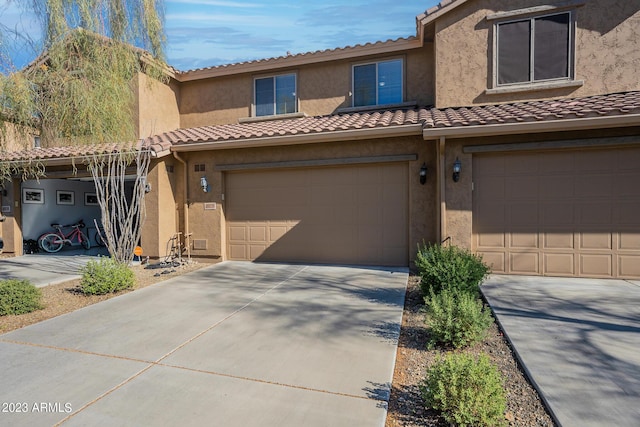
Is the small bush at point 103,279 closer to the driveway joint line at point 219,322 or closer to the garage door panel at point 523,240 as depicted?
the driveway joint line at point 219,322

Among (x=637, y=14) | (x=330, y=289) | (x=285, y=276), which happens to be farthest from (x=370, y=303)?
(x=637, y=14)

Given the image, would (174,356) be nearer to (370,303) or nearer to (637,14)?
Answer: (370,303)

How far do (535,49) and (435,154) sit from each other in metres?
3.29

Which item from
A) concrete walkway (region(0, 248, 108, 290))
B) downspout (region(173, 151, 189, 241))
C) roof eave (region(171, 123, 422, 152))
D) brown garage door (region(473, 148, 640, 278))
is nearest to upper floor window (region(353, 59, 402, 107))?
roof eave (region(171, 123, 422, 152))

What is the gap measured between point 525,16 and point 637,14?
2093 millimetres

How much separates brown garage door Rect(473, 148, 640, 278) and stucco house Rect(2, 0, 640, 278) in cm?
3

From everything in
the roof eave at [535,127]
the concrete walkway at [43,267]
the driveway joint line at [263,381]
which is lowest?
the driveway joint line at [263,381]

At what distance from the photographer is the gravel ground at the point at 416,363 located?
8.53 ft

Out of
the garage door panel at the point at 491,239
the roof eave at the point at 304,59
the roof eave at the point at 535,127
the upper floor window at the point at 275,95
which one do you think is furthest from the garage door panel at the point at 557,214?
the upper floor window at the point at 275,95

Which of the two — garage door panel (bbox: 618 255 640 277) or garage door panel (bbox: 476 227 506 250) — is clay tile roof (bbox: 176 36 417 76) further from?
garage door panel (bbox: 618 255 640 277)

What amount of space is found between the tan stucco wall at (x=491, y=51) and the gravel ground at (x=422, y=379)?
589 centimetres

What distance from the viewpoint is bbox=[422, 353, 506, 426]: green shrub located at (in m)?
2.38

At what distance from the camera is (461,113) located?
7.48 m

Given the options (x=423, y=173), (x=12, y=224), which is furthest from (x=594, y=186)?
(x=12, y=224)
